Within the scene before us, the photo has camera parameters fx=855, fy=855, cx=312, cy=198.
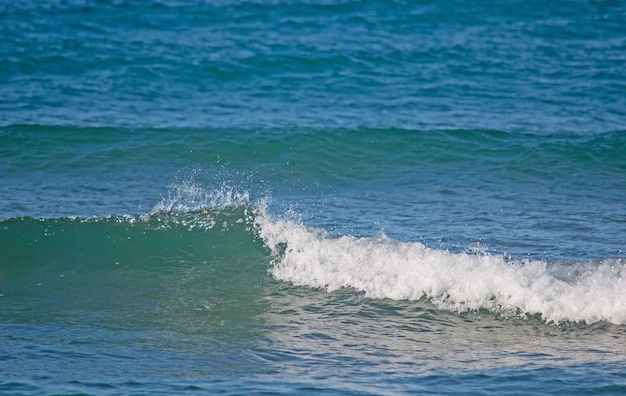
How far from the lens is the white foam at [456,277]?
24.3ft

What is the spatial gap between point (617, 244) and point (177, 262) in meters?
4.59

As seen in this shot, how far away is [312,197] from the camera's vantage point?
1070 centimetres

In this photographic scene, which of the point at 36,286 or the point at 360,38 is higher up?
the point at 360,38

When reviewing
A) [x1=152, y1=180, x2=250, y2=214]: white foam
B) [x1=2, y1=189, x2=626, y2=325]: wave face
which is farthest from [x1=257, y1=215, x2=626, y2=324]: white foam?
[x1=152, y1=180, x2=250, y2=214]: white foam

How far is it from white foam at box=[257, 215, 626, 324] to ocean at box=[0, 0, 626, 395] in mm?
24

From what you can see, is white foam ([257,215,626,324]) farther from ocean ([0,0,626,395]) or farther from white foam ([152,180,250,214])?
white foam ([152,180,250,214])

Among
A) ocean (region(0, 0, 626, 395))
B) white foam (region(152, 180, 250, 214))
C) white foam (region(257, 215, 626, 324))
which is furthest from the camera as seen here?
white foam (region(152, 180, 250, 214))

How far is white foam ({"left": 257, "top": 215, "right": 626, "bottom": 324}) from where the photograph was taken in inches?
292

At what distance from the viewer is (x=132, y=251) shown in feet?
30.6

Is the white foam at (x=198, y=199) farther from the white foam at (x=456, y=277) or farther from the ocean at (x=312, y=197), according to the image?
the white foam at (x=456, y=277)

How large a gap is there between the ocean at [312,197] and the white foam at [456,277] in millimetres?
24

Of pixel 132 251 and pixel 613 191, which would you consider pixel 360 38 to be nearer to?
pixel 613 191

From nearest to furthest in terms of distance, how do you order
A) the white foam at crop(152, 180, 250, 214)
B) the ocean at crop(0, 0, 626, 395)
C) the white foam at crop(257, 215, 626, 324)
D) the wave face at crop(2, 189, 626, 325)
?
the ocean at crop(0, 0, 626, 395) → the white foam at crop(257, 215, 626, 324) → the wave face at crop(2, 189, 626, 325) → the white foam at crop(152, 180, 250, 214)

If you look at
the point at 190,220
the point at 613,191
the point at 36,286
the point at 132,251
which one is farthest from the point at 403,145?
the point at 36,286
